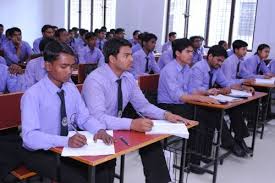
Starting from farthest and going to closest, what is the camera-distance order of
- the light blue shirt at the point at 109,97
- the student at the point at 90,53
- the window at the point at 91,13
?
the window at the point at 91,13, the student at the point at 90,53, the light blue shirt at the point at 109,97

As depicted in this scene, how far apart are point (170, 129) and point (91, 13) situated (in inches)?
331

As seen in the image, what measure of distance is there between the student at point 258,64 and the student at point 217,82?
1.26 meters

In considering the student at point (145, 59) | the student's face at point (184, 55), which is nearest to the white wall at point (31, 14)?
the student at point (145, 59)

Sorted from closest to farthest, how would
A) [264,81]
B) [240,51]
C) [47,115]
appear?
[47,115]
[264,81]
[240,51]

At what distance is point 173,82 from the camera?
309 cm

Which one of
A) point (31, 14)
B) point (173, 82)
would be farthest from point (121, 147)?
point (31, 14)

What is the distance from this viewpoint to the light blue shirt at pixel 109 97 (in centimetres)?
206

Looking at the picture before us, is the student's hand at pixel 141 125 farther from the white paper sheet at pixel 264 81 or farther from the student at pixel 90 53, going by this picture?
the student at pixel 90 53

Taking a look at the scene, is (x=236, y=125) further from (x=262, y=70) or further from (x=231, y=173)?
(x=262, y=70)

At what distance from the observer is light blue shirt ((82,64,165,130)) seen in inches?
81.0

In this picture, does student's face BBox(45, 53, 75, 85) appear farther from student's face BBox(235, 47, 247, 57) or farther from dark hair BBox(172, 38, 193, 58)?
student's face BBox(235, 47, 247, 57)

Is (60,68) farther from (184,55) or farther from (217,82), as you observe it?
(217,82)

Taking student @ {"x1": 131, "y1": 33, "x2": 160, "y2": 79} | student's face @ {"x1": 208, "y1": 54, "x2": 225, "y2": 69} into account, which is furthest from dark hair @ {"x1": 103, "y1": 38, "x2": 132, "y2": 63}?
student @ {"x1": 131, "y1": 33, "x2": 160, "y2": 79}

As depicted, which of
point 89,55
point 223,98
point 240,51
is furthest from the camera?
point 89,55
